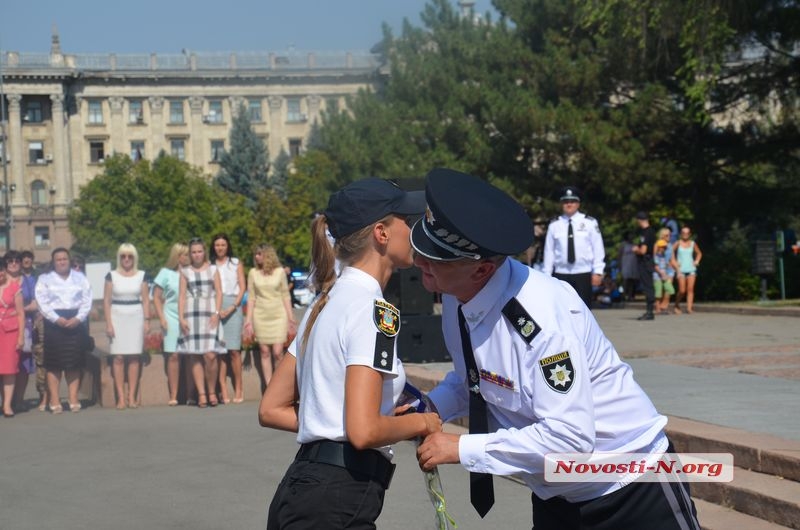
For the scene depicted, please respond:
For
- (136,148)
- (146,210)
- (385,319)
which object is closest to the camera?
(385,319)

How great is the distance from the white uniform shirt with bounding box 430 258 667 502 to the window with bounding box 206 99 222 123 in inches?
4356

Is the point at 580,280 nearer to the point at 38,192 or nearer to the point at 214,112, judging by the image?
the point at 38,192

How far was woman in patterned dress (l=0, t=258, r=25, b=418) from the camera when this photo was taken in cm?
1287

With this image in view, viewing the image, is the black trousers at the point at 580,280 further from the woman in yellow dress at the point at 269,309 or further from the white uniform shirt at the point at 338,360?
the white uniform shirt at the point at 338,360

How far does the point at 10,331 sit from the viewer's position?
42.5 ft

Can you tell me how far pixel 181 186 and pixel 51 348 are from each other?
69.7 metres

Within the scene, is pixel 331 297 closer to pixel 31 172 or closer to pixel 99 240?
pixel 99 240

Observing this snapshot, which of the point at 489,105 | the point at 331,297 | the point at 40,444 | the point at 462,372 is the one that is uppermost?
the point at 489,105

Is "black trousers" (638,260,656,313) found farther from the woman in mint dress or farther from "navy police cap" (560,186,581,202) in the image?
the woman in mint dress

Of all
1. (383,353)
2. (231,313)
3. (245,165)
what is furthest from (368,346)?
(245,165)

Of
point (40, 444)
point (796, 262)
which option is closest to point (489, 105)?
point (796, 262)

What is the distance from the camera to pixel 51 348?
13.1 meters

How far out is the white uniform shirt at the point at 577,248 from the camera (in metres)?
13.5

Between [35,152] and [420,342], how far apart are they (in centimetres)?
10118
